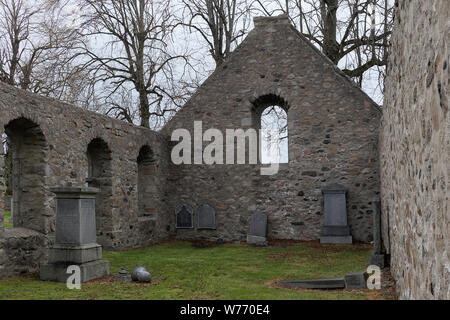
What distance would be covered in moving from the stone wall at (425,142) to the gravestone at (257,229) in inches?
318

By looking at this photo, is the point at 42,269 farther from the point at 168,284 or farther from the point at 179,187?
the point at 179,187

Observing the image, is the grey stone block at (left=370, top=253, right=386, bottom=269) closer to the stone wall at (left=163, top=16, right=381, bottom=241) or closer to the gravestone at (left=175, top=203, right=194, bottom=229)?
the stone wall at (left=163, top=16, right=381, bottom=241)

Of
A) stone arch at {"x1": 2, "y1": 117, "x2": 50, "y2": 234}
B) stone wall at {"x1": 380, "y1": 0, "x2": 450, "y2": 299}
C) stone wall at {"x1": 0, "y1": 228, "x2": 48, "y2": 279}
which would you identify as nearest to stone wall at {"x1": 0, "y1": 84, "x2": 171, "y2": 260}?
stone arch at {"x1": 2, "y1": 117, "x2": 50, "y2": 234}

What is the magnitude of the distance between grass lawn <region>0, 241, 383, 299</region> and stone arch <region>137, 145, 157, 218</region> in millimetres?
1110

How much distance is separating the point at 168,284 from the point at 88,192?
2.02m

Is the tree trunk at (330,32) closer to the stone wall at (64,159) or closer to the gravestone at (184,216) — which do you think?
the gravestone at (184,216)

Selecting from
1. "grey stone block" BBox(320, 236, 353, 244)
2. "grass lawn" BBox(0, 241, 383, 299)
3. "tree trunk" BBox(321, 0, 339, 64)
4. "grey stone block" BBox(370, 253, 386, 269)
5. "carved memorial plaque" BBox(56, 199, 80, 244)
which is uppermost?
"tree trunk" BBox(321, 0, 339, 64)

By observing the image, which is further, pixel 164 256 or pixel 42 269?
pixel 164 256

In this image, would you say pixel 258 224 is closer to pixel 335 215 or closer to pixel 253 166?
pixel 253 166

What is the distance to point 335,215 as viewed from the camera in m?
11.5

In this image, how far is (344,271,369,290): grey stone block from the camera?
5.96m

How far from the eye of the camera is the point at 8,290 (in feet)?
20.0

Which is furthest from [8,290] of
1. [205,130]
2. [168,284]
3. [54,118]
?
[205,130]

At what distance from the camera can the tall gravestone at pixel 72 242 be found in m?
6.90
